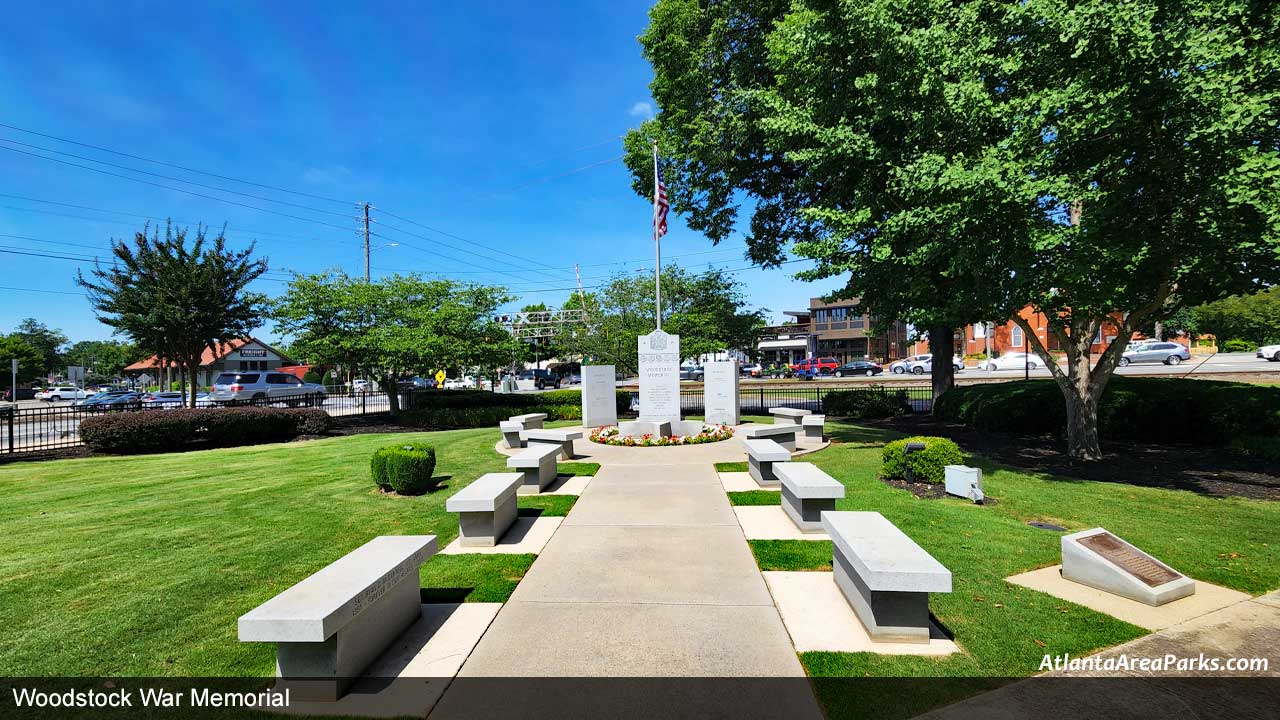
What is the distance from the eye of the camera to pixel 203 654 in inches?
151

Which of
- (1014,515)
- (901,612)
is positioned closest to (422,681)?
(901,612)

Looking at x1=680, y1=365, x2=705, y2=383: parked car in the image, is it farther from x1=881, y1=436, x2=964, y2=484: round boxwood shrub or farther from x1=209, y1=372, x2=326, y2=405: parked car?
x1=881, y1=436, x2=964, y2=484: round boxwood shrub

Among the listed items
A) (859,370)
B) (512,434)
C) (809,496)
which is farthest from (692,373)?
(809,496)

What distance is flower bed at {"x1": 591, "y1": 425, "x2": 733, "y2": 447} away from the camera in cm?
1344

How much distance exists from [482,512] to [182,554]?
3221 millimetres

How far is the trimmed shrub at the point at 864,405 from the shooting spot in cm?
1983

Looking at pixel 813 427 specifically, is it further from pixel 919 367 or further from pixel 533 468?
pixel 919 367

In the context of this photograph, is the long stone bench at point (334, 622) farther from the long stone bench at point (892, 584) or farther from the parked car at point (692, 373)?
the parked car at point (692, 373)

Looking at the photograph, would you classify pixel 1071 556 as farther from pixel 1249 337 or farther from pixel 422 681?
pixel 1249 337

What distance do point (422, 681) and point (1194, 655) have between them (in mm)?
5265

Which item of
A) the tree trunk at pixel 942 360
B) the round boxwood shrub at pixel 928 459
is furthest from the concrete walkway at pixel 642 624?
the tree trunk at pixel 942 360

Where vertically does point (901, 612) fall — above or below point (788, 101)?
below

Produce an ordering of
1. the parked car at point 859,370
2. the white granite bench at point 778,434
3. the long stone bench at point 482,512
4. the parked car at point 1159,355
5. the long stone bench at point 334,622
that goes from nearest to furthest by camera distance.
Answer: the long stone bench at point 334,622 → the long stone bench at point 482,512 → the white granite bench at point 778,434 → the parked car at point 1159,355 → the parked car at point 859,370

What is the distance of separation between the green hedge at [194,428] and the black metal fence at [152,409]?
2.96 feet
